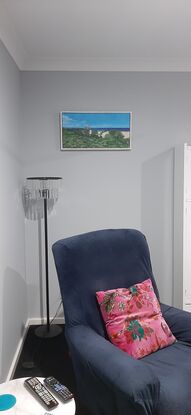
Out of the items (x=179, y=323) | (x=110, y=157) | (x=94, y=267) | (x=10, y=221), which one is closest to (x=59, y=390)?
(x=94, y=267)

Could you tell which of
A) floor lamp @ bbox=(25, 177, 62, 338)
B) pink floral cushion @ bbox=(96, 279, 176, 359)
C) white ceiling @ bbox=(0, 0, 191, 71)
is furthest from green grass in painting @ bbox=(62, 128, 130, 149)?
pink floral cushion @ bbox=(96, 279, 176, 359)

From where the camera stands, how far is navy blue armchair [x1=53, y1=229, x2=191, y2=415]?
1.32m

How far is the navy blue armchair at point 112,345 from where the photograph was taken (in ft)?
4.32

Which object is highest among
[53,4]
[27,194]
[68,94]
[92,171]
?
[53,4]

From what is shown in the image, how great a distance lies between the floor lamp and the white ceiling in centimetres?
99

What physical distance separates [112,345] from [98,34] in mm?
2056

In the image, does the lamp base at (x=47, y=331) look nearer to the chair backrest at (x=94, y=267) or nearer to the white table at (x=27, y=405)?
the chair backrest at (x=94, y=267)

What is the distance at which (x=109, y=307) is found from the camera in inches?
70.9

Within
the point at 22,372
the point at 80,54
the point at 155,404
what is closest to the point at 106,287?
the point at 155,404

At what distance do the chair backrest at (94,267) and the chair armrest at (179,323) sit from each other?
0.27 metres

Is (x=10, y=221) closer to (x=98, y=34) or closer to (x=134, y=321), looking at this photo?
(x=134, y=321)

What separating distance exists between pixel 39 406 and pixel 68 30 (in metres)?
2.24

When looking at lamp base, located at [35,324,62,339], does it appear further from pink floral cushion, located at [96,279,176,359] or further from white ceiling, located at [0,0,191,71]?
white ceiling, located at [0,0,191,71]

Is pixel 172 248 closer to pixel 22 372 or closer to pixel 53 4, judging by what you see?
pixel 22 372
